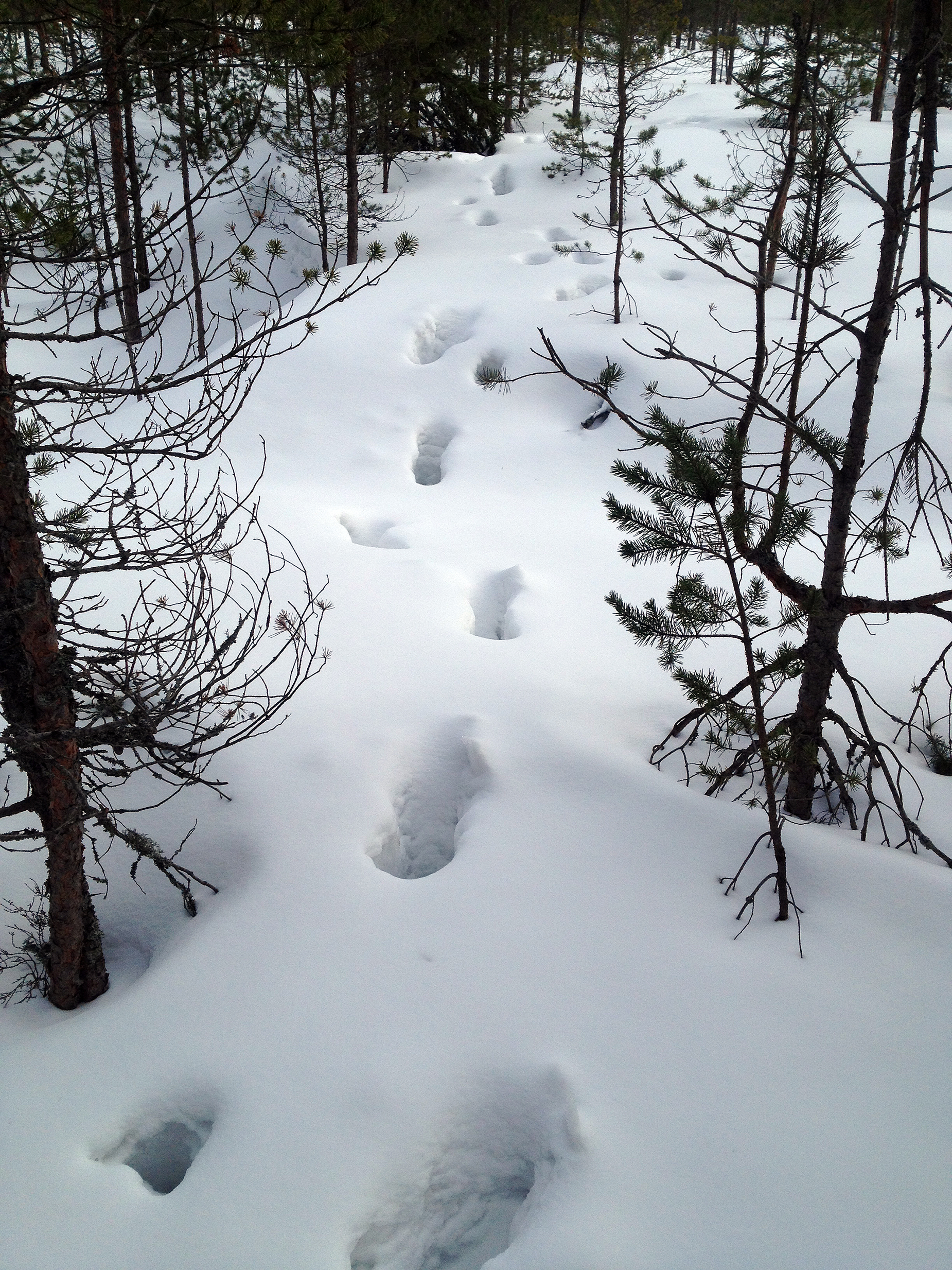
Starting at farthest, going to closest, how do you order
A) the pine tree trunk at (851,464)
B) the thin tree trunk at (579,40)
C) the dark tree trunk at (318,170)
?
the thin tree trunk at (579,40) < the dark tree trunk at (318,170) < the pine tree trunk at (851,464)

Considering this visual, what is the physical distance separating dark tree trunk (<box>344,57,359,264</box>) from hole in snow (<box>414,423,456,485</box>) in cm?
547

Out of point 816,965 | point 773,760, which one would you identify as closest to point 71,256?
point 773,760

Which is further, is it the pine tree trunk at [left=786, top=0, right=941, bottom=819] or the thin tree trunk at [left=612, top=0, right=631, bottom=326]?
the thin tree trunk at [left=612, top=0, right=631, bottom=326]

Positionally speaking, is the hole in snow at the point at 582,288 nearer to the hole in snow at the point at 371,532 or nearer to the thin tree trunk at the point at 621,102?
the thin tree trunk at the point at 621,102

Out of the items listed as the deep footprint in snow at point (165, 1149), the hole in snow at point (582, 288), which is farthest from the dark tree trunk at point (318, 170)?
the deep footprint in snow at point (165, 1149)

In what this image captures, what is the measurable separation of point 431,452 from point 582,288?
500cm

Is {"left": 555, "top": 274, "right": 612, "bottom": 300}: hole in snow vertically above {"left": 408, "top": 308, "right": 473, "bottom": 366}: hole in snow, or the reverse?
{"left": 555, "top": 274, "right": 612, "bottom": 300}: hole in snow

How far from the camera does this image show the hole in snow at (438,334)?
11.6 meters

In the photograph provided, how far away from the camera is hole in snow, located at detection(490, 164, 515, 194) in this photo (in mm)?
17531

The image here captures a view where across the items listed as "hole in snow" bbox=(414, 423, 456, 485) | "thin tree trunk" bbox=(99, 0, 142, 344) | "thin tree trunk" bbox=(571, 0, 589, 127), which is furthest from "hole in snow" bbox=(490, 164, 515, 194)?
"hole in snow" bbox=(414, 423, 456, 485)

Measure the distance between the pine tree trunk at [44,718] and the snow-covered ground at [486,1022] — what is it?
27cm

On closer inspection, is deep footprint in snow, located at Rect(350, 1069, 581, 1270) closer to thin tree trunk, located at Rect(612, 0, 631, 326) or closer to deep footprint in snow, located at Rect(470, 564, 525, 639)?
deep footprint in snow, located at Rect(470, 564, 525, 639)

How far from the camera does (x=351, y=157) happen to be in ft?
42.7

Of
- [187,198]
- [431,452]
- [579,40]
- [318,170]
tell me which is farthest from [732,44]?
[187,198]
